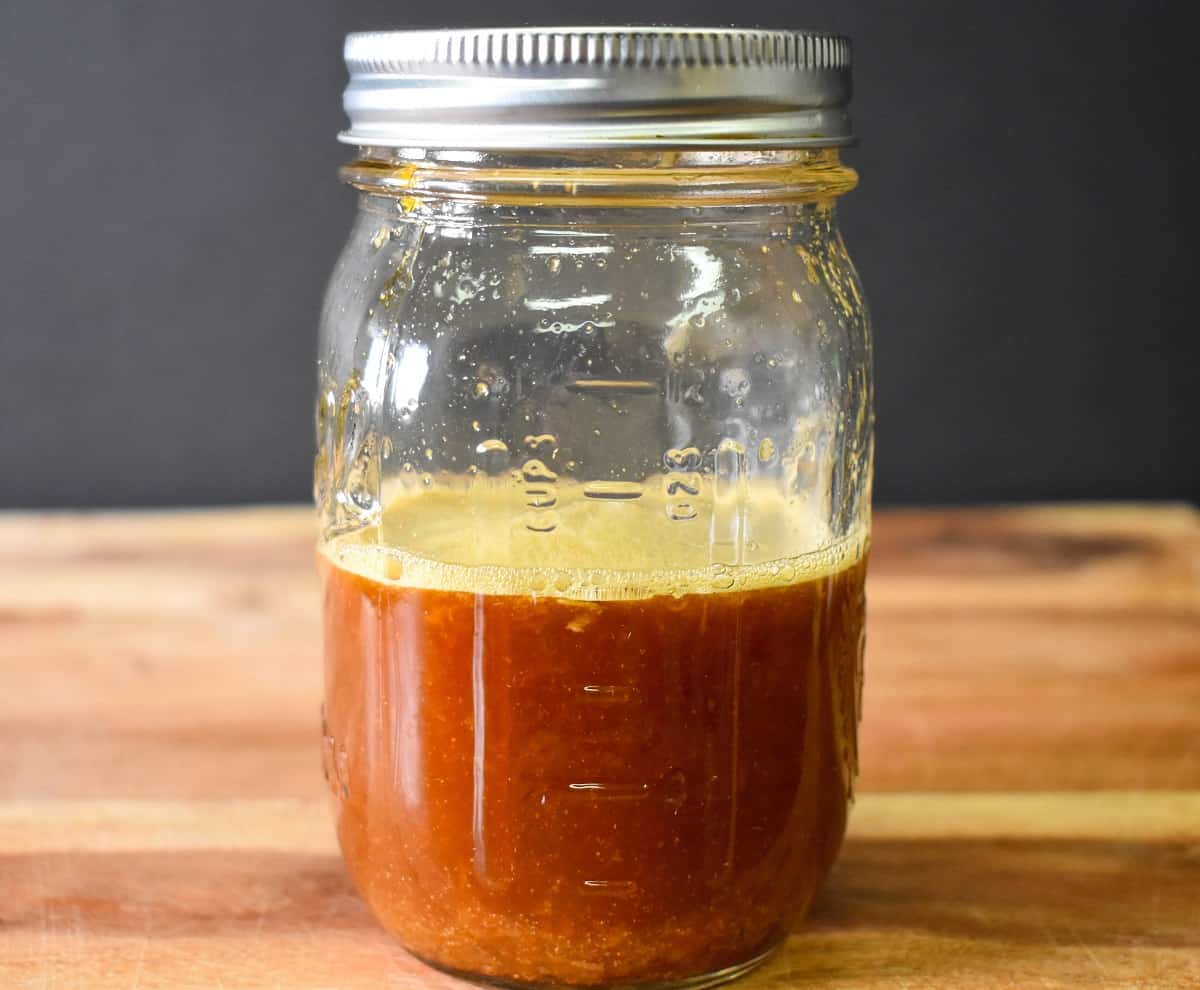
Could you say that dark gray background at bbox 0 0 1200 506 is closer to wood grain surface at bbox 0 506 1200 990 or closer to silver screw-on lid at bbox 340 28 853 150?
wood grain surface at bbox 0 506 1200 990

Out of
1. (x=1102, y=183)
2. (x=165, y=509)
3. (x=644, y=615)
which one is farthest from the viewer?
(x=165, y=509)

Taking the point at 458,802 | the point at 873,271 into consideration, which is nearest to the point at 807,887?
the point at 458,802

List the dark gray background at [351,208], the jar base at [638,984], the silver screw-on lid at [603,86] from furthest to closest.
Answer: the dark gray background at [351,208], the jar base at [638,984], the silver screw-on lid at [603,86]

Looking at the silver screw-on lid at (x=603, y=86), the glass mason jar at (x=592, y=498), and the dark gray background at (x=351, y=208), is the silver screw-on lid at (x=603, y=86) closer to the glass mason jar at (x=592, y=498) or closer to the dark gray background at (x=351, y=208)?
the glass mason jar at (x=592, y=498)

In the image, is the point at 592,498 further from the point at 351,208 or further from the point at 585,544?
the point at 351,208

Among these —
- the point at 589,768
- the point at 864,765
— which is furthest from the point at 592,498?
the point at 864,765

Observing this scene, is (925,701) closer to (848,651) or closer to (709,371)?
(848,651)

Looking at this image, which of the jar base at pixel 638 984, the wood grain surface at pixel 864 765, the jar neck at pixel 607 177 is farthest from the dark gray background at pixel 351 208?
the jar base at pixel 638 984
